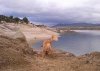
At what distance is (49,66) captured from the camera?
2295 centimetres

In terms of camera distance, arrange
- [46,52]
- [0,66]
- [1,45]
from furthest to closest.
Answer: [46,52]
[1,45]
[0,66]

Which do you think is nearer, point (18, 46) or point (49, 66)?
point (49, 66)

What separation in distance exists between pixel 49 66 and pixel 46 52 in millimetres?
7825

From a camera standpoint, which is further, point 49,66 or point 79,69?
point 49,66

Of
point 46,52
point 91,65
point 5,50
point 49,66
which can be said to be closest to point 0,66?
point 5,50

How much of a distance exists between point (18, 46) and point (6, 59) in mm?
5075

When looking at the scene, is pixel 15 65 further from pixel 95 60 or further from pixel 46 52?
pixel 46 52

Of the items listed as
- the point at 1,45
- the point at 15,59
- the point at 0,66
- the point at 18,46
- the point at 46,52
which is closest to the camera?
the point at 0,66

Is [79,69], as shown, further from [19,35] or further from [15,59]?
[19,35]

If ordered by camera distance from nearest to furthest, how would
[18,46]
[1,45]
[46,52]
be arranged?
[1,45] < [18,46] < [46,52]

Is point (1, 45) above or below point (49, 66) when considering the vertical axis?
above

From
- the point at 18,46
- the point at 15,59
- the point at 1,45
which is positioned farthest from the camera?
the point at 18,46

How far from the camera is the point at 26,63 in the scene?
22891 mm

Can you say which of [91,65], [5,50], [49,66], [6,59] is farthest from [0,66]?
[91,65]
